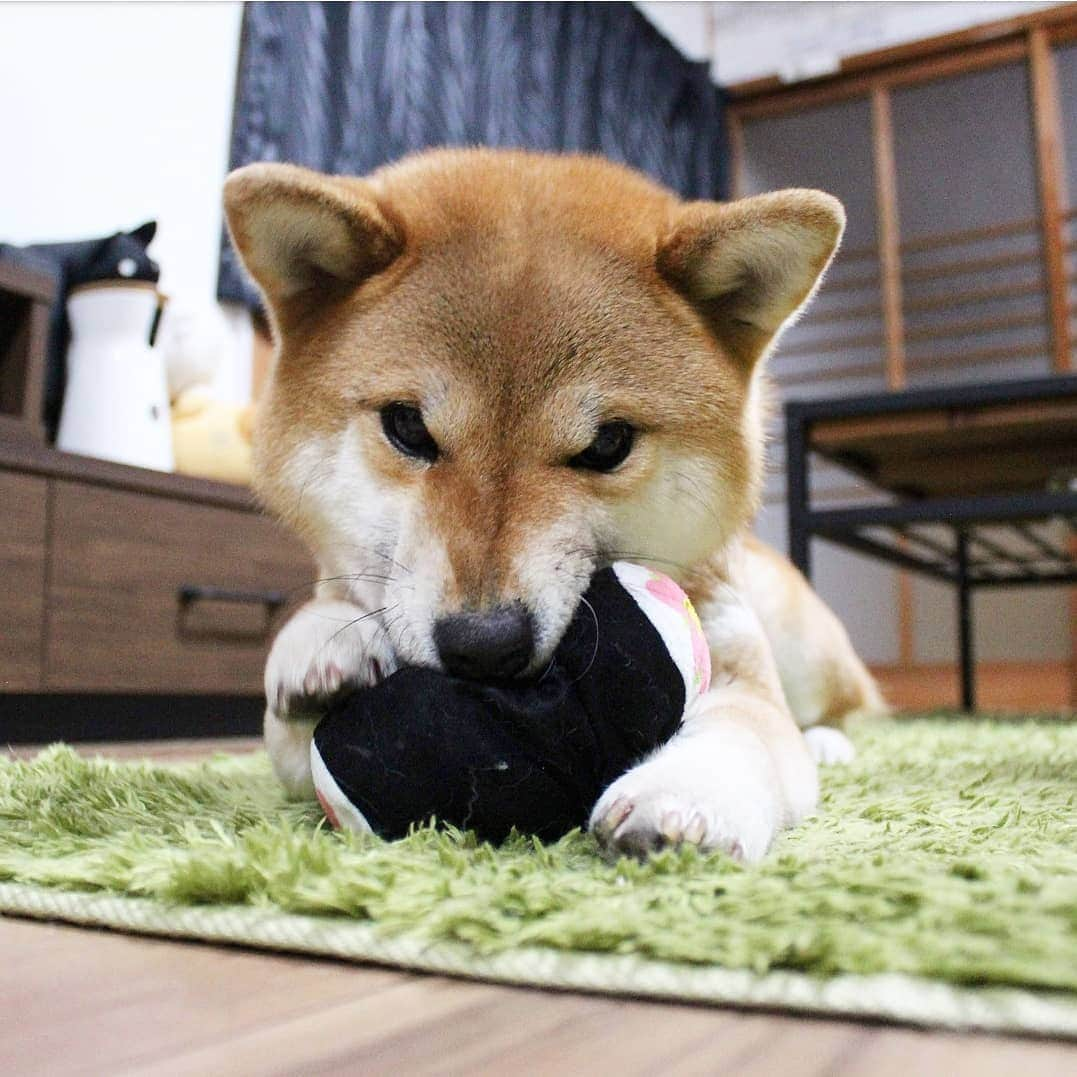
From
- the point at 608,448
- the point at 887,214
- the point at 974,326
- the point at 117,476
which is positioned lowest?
the point at 608,448

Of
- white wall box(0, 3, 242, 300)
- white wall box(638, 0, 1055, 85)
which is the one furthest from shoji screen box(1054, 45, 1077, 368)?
white wall box(0, 3, 242, 300)

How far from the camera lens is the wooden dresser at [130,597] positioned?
1.94 metres

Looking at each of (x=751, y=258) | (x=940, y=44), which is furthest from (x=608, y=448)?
(x=940, y=44)

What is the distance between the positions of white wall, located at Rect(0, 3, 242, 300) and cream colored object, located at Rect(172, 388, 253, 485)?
0.58 metres

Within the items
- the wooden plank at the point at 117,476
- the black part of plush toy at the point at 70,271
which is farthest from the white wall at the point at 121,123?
the wooden plank at the point at 117,476

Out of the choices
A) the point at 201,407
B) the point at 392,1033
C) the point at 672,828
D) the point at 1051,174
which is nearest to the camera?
the point at 392,1033

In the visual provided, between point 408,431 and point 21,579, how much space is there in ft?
3.96

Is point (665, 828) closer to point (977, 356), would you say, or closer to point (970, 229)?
point (977, 356)

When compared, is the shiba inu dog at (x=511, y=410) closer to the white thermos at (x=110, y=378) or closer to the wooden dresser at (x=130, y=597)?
the wooden dresser at (x=130, y=597)

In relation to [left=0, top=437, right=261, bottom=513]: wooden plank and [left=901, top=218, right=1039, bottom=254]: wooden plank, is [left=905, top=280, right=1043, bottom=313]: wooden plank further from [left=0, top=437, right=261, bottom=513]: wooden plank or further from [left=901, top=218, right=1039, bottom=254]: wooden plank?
[left=0, top=437, right=261, bottom=513]: wooden plank

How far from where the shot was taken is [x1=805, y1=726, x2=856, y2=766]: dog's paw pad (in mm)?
1612

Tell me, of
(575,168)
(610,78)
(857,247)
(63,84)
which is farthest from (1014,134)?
(575,168)

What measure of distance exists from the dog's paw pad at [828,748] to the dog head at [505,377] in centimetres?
58

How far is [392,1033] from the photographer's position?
20.1 inches
